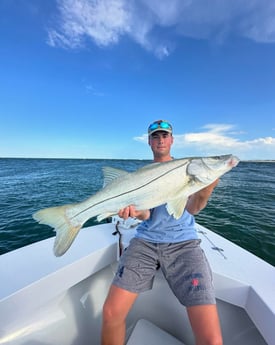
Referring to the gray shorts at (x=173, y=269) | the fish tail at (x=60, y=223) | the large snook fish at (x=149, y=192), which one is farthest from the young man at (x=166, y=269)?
the fish tail at (x=60, y=223)

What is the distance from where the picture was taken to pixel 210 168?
6.93ft

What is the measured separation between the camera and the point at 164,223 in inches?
99.3

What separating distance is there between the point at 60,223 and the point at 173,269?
52.9 inches

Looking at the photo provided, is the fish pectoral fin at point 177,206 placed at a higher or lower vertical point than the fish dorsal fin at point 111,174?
lower

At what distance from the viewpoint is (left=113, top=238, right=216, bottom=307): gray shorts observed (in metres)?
2.00

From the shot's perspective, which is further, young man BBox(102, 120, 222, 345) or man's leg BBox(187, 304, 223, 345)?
young man BBox(102, 120, 222, 345)

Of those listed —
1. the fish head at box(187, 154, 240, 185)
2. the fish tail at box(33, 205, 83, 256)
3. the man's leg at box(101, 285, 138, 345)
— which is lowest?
the man's leg at box(101, 285, 138, 345)

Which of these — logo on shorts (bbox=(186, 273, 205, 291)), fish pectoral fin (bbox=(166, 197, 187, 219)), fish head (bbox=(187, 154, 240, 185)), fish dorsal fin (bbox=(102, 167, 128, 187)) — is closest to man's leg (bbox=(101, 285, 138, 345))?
logo on shorts (bbox=(186, 273, 205, 291))

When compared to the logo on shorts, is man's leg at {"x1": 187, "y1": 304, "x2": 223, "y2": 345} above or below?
below

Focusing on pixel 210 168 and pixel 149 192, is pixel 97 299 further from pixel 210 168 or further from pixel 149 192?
pixel 210 168

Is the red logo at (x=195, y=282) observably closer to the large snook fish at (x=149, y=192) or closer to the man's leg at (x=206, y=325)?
the man's leg at (x=206, y=325)

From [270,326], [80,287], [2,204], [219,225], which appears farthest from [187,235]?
[2,204]

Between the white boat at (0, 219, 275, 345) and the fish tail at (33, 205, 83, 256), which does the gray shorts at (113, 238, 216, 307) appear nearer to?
the white boat at (0, 219, 275, 345)

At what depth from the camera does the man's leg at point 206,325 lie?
1760 millimetres
